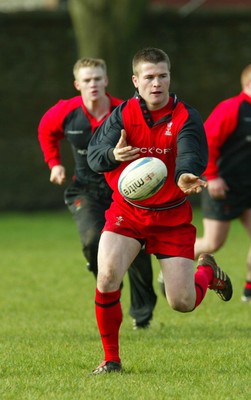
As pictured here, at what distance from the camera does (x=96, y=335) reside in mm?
8609

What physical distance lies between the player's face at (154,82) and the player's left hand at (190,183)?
0.66 metres

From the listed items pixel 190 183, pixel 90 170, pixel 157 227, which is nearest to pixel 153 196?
pixel 157 227

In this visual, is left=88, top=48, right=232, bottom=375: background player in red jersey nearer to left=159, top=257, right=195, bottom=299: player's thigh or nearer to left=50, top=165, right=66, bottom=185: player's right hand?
left=159, top=257, right=195, bottom=299: player's thigh

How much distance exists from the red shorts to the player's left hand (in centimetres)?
51

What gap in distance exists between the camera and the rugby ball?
668 cm

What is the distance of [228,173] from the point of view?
34.8ft

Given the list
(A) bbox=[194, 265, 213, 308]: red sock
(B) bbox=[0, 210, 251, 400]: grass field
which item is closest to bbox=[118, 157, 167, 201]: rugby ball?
(A) bbox=[194, 265, 213, 308]: red sock

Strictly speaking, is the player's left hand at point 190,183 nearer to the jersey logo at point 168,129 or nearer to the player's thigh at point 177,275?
the jersey logo at point 168,129

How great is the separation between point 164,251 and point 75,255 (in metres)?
8.22

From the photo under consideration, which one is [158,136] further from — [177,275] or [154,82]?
[177,275]

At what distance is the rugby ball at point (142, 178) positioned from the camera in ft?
21.9

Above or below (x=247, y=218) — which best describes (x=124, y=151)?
above

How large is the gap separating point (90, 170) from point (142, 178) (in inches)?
95.7

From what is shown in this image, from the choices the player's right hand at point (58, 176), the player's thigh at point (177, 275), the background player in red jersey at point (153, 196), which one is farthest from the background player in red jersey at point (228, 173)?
the player's thigh at point (177, 275)
